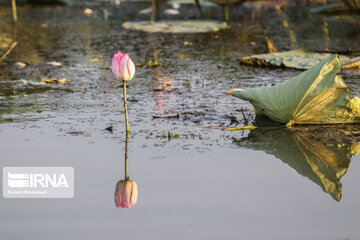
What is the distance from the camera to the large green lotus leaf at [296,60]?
5559 millimetres

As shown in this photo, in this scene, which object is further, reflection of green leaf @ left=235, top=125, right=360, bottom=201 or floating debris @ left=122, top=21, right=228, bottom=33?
floating debris @ left=122, top=21, right=228, bottom=33

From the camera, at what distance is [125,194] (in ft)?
8.95

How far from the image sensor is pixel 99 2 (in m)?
13.4

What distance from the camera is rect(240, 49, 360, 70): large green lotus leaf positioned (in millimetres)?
5559

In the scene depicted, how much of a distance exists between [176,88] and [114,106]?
772 millimetres

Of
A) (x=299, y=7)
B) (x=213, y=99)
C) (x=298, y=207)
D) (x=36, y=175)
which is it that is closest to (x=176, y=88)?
(x=213, y=99)

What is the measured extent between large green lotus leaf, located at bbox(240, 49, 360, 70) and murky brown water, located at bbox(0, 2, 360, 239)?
8 centimetres

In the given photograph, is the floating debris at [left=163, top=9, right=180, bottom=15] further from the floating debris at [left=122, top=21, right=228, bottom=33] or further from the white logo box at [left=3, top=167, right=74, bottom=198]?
the white logo box at [left=3, top=167, right=74, bottom=198]

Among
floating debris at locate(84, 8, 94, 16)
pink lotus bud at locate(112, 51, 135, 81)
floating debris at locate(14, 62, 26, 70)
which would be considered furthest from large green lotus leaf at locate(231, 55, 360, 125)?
floating debris at locate(84, 8, 94, 16)

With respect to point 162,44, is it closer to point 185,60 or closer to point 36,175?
point 185,60

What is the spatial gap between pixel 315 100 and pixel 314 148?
1.53 feet

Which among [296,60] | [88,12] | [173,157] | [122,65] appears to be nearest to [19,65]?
[296,60]

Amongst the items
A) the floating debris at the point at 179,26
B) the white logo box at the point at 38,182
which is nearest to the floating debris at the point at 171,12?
the floating debris at the point at 179,26

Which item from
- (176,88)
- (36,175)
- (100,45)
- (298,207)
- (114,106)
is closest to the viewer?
(298,207)
